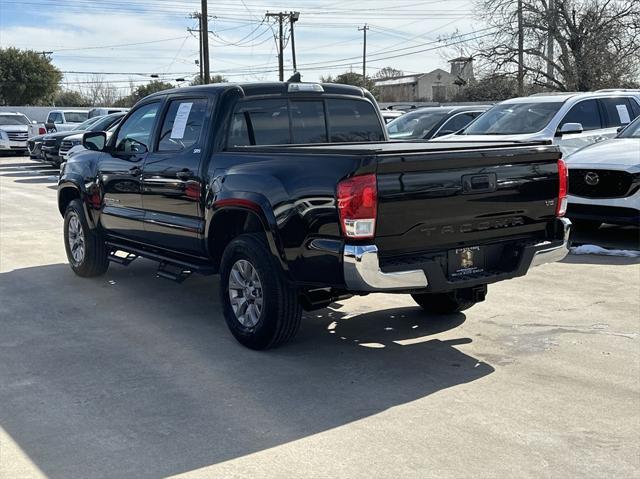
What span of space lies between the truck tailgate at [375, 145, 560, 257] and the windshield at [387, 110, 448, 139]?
9893mm

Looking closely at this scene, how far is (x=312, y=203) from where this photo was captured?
16.1 feet

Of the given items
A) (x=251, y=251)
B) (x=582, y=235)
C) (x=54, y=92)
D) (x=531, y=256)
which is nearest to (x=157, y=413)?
(x=251, y=251)

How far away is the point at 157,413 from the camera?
4496mm

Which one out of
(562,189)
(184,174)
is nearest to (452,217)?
(562,189)

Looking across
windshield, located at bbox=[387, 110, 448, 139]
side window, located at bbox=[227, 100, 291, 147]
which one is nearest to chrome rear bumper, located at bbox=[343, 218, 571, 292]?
side window, located at bbox=[227, 100, 291, 147]

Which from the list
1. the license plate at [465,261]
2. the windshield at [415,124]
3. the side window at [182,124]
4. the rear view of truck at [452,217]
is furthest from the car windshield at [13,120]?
the license plate at [465,261]

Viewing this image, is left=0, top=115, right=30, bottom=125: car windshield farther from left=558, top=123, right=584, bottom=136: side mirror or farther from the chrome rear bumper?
the chrome rear bumper

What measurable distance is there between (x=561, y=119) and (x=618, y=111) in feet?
5.12

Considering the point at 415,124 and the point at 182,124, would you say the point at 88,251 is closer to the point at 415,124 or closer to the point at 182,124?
the point at 182,124

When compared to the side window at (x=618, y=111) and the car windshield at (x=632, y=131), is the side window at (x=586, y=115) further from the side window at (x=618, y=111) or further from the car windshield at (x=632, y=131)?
the car windshield at (x=632, y=131)

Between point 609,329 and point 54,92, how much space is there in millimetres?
59640

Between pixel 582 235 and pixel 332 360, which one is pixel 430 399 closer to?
pixel 332 360

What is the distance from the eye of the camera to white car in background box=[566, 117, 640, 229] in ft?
30.5

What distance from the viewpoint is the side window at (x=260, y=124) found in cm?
617
